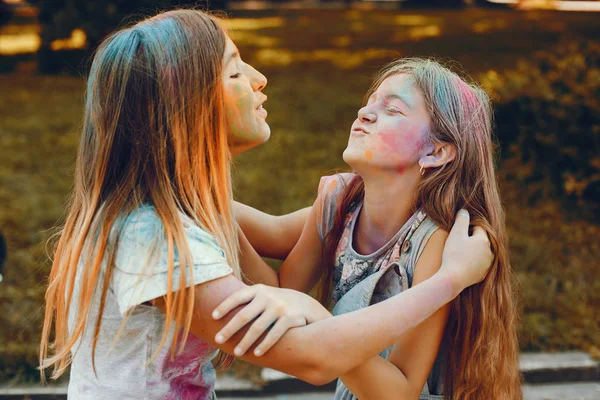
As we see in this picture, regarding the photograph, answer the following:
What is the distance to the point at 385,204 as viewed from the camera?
7.59 feet

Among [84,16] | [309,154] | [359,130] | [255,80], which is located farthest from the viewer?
[84,16]

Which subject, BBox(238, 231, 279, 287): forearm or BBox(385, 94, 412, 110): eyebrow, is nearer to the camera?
BBox(385, 94, 412, 110): eyebrow

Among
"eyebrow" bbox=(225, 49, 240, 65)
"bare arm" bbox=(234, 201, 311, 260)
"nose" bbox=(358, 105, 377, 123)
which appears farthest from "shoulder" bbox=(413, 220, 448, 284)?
"eyebrow" bbox=(225, 49, 240, 65)

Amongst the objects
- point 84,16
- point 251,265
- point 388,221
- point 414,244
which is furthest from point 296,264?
point 84,16

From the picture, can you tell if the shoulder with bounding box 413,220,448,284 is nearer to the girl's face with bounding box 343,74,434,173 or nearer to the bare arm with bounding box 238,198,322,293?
the girl's face with bounding box 343,74,434,173

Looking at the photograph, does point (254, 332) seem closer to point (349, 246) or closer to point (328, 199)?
point (349, 246)

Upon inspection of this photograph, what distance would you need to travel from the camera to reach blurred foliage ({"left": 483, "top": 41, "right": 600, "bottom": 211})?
581 centimetres

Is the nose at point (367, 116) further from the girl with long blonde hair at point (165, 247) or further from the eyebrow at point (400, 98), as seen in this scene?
the girl with long blonde hair at point (165, 247)

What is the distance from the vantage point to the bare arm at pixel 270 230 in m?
2.64

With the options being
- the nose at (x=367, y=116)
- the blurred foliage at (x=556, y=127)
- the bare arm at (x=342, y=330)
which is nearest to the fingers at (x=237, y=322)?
the bare arm at (x=342, y=330)

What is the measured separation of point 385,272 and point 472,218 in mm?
312

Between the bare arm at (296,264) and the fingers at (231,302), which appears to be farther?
the bare arm at (296,264)

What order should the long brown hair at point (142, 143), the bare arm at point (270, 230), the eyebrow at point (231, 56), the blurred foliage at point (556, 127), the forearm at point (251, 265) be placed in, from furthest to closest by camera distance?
the blurred foliage at point (556, 127), the bare arm at point (270, 230), the forearm at point (251, 265), the eyebrow at point (231, 56), the long brown hair at point (142, 143)

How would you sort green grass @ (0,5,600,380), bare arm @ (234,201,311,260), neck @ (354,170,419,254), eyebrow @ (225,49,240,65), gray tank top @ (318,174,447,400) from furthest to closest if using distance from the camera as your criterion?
1. green grass @ (0,5,600,380)
2. bare arm @ (234,201,311,260)
3. neck @ (354,170,419,254)
4. gray tank top @ (318,174,447,400)
5. eyebrow @ (225,49,240,65)
